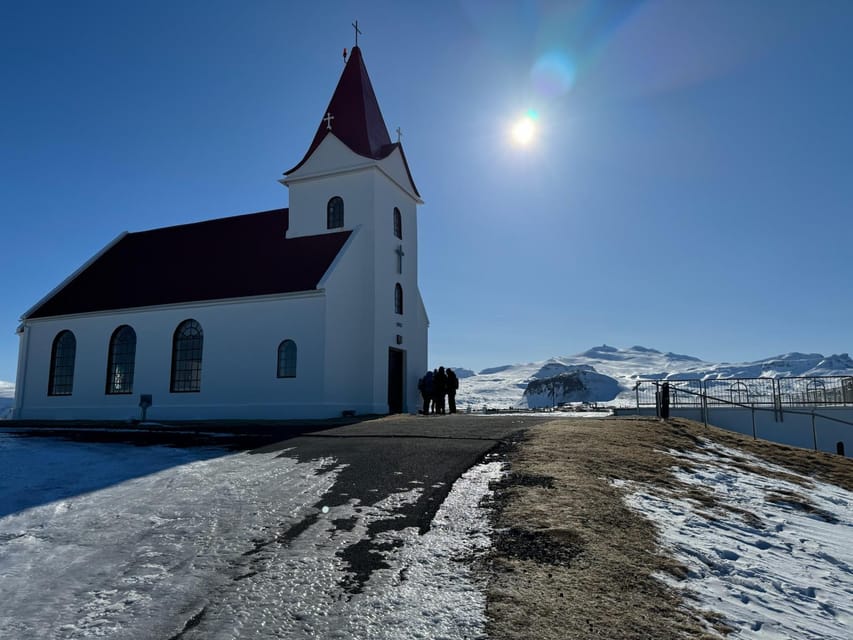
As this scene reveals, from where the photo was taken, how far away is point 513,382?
98.1 m

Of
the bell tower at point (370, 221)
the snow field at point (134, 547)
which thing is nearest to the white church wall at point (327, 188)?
the bell tower at point (370, 221)

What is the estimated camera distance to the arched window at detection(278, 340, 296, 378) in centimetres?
2244

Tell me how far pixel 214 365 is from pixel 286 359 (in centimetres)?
330

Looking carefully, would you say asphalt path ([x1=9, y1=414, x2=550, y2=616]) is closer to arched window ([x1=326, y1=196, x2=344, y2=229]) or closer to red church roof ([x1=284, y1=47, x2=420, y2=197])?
arched window ([x1=326, y1=196, x2=344, y2=229])

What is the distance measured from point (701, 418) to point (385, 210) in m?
15.0

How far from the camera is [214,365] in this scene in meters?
23.7

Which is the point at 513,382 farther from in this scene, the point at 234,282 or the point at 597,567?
the point at 597,567

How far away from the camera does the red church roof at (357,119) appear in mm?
26578

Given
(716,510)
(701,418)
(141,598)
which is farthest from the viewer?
(701,418)

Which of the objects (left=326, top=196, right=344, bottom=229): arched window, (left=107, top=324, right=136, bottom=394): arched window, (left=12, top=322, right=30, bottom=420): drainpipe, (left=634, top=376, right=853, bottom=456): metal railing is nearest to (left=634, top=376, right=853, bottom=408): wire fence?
(left=634, top=376, right=853, bottom=456): metal railing

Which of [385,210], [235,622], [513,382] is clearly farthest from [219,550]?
[513,382]

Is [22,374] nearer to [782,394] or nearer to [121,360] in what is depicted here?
[121,360]

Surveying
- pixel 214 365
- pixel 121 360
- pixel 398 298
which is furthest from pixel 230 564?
pixel 121 360

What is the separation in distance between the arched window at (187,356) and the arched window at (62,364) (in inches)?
244
